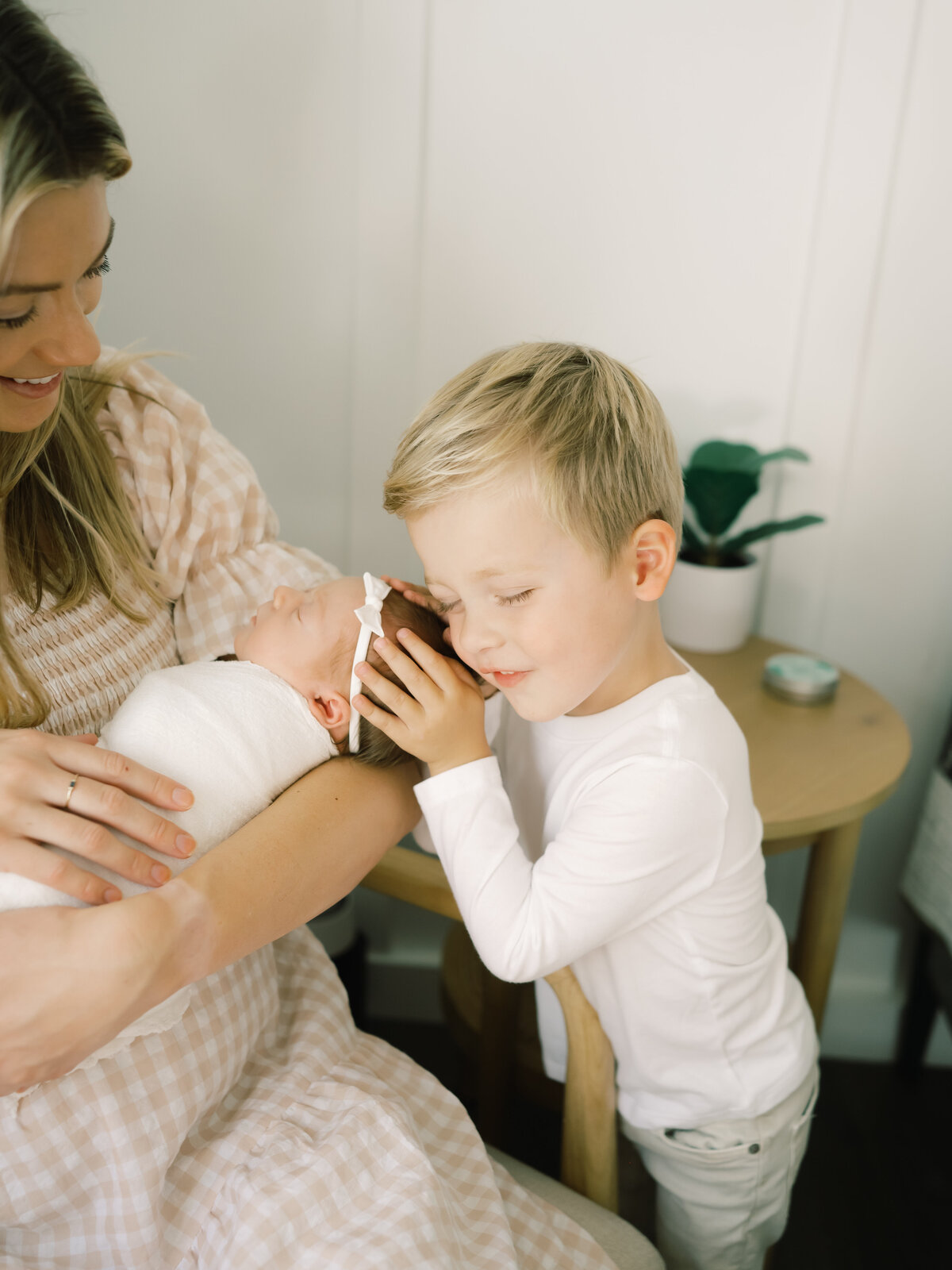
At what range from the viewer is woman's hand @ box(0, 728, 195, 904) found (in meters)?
0.79

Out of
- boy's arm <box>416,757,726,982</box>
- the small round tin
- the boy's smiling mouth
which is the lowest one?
the small round tin

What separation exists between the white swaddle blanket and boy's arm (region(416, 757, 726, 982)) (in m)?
0.16

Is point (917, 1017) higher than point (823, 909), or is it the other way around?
point (823, 909)

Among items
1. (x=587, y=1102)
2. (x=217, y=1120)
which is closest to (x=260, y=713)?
(x=217, y=1120)

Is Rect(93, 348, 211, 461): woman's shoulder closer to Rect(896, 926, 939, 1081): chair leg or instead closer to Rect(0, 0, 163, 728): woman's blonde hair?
Rect(0, 0, 163, 728): woman's blonde hair

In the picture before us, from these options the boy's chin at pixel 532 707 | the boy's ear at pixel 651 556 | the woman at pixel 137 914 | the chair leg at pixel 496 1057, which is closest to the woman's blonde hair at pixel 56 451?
the woman at pixel 137 914

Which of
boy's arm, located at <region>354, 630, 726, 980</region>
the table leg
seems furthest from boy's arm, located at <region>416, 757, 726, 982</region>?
the table leg

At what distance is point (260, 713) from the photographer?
1006mm

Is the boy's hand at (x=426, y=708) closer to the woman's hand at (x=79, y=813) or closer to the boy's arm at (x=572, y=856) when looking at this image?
the boy's arm at (x=572, y=856)

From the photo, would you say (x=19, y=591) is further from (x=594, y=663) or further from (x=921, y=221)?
(x=921, y=221)

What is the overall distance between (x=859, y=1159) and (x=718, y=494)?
124cm

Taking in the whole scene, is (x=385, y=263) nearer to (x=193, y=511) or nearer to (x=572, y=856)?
(x=193, y=511)

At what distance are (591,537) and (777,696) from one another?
2.51 ft

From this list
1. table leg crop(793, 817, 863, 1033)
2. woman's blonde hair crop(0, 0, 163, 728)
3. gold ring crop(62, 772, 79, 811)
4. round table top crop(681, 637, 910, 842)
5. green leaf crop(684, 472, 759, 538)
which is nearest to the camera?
woman's blonde hair crop(0, 0, 163, 728)
